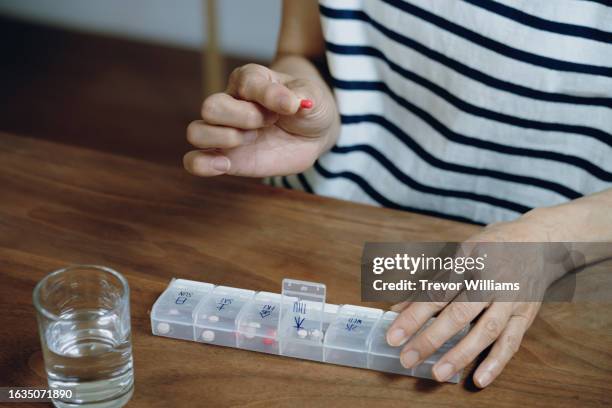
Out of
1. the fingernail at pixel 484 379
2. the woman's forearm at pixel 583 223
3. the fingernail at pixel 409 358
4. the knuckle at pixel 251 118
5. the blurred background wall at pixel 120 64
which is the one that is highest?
the knuckle at pixel 251 118

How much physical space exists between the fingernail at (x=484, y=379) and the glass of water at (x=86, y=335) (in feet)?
1.09

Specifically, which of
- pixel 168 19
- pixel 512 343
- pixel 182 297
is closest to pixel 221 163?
pixel 182 297

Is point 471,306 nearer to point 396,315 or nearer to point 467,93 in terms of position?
point 396,315

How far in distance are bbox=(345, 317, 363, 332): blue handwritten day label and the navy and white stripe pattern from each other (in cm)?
42

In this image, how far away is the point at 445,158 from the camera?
1.12m

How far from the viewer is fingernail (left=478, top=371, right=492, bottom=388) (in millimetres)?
710

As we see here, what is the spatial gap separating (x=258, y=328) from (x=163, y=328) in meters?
0.10

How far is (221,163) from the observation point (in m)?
0.87

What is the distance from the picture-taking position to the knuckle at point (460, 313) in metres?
0.75

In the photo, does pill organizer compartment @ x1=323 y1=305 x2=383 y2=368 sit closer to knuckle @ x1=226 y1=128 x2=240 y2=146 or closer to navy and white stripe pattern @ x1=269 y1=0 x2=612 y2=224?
knuckle @ x1=226 y1=128 x2=240 y2=146

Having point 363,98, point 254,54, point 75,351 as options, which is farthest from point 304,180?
point 254,54

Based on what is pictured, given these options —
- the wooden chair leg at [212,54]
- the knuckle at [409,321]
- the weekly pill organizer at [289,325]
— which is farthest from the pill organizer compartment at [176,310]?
the wooden chair leg at [212,54]

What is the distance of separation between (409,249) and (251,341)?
0.25m

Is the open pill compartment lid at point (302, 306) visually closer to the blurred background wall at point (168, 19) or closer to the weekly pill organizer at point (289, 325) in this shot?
the weekly pill organizer at point (289, 325)
